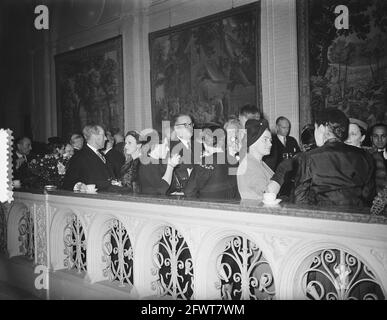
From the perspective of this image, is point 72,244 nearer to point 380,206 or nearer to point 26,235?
point 26,235

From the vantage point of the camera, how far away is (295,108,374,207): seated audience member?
2.81 metres

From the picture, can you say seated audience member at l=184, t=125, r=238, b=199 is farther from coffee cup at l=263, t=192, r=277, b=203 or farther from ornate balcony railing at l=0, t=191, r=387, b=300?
coffee cup at l=263, t=192, r=277, b=203

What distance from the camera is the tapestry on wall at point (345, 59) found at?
616 centimetres

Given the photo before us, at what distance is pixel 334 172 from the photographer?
2.82 metres

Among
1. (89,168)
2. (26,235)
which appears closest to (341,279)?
(89,168)

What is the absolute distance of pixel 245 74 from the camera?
312 inches

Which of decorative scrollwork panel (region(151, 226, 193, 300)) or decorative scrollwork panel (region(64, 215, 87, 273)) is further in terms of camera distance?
decorative scrollwork panel (region(64, 215, 87, 273))

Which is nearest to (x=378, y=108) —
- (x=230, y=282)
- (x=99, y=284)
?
(x=230, y=282)

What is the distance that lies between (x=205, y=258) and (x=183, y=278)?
431 mm

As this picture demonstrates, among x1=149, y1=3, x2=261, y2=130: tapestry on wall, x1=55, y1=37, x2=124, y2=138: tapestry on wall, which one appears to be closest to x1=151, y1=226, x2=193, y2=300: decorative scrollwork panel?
x1=149, y1=3, x2=261, y2=130: tapestry on wall

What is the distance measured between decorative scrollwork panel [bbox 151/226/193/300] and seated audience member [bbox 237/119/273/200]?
2.26ft

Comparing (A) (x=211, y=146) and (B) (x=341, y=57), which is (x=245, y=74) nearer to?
(B) (x=341, y=57)

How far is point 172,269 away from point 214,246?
497 millimetres

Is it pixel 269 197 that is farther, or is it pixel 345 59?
pixel 345 59
